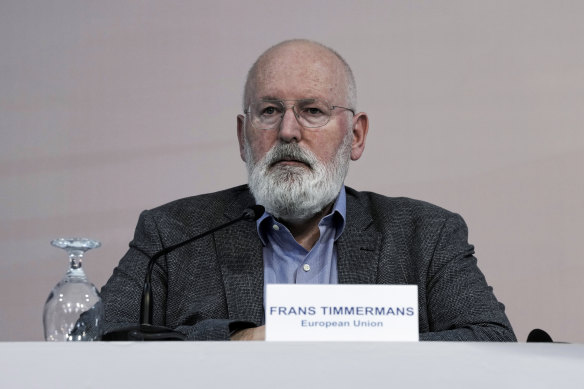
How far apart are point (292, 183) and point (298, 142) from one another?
0.12 metres

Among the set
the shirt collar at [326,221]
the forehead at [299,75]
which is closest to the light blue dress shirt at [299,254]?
the shirt collar at [326,221]

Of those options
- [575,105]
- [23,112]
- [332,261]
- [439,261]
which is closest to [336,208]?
[332,261]

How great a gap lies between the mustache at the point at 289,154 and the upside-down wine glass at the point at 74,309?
90cm

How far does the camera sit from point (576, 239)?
11.7ft

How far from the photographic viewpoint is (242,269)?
249 centimetres

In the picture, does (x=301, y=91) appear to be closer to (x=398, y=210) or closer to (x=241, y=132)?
(x=241, y=132)

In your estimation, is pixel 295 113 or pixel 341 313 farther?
pixel 295 113

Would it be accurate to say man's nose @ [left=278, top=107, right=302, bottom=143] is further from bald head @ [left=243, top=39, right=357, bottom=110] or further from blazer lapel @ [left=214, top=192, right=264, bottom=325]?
blazer lapel @ [left=214, top=192, right=264, bottom=325]

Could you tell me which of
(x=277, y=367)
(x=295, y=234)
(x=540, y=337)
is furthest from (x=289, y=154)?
Result: (x=277, y=367)

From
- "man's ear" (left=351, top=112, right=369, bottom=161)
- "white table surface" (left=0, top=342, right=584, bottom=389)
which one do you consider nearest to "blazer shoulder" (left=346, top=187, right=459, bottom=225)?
"man's ear" (left=351, top=112, right=369, bottom=161)

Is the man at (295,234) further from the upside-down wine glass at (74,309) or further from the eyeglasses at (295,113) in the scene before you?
the upside-down wine glass at (74,309)

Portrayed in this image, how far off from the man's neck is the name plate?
1.14 meters

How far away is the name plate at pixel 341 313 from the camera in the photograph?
142 cm

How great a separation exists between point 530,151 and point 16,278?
84.4 inches
